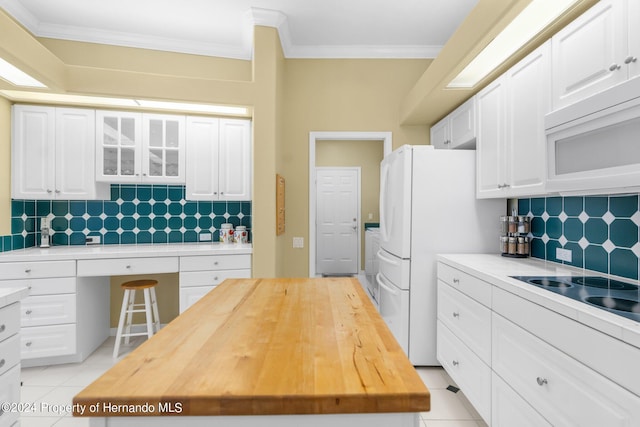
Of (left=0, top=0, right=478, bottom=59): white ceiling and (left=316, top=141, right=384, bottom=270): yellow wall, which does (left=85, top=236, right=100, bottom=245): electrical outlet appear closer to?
(left=0, top=0, right=478, bottom=59): white ceiling

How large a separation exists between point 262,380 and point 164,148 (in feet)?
9.66

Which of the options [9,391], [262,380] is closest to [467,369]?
[262,380]

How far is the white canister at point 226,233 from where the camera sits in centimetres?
335

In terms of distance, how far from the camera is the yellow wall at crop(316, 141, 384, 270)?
20.3 feet

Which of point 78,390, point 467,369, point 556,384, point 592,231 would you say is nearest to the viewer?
point 556,384

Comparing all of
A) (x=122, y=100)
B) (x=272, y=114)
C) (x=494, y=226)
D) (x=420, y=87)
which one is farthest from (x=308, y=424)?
(x=122, y=100)

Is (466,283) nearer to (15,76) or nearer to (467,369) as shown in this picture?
(467,369)

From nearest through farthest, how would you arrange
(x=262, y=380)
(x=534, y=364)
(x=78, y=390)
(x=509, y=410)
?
(x=262, y=380) → (x=534, y=364) → (x=509, y=410) → (x=78, y=390)

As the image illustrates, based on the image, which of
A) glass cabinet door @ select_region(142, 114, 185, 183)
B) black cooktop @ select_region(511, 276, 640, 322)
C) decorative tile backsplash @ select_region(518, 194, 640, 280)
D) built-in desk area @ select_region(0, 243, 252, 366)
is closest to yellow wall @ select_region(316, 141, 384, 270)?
A: glass cabinet door @ select_region(142, 114, 185, 183)

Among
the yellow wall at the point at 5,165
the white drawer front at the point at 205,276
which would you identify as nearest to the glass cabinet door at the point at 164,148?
the white drawer front at the point at 205,276

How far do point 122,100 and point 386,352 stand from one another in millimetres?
3101

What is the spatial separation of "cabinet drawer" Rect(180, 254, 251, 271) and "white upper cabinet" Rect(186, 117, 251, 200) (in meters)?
0.62

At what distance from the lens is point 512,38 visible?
1882mm

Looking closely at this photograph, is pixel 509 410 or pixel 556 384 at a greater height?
pixel 556 384
